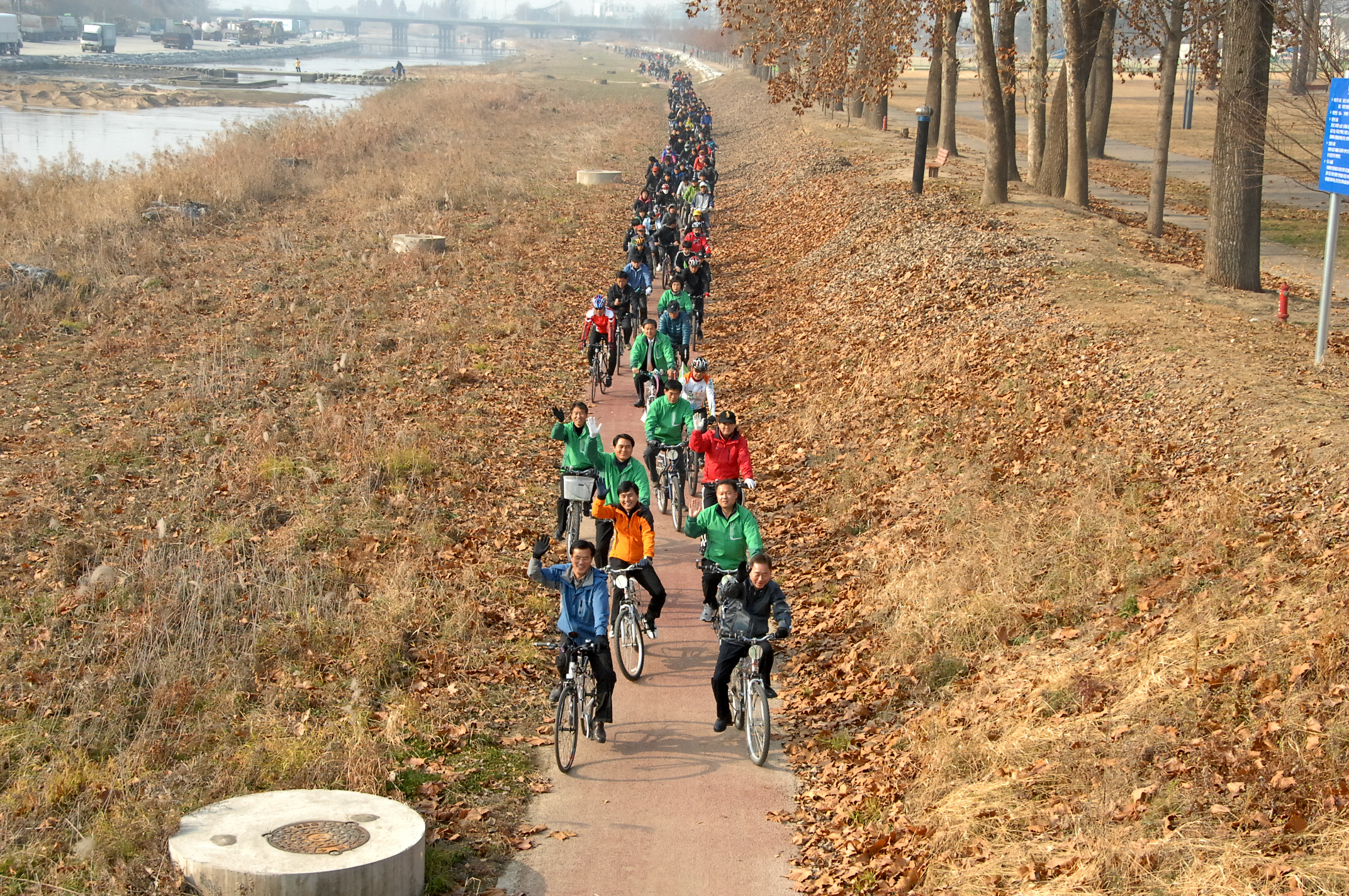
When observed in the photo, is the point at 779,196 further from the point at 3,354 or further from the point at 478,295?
the point at 3,354

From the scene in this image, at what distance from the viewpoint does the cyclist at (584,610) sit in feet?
29.7

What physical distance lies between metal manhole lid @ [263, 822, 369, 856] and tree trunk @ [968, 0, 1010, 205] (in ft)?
71.5

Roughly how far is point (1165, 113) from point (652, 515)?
15.5m

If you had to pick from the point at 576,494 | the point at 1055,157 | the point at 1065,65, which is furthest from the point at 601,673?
the point at 1055,157

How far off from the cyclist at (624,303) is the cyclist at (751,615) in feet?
33.8

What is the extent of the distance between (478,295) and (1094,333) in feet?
47.8

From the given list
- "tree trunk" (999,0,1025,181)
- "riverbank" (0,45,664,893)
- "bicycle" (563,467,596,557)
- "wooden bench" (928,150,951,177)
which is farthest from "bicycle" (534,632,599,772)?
"wooden bench" (928,150,951,177)

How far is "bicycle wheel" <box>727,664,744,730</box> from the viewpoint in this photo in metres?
9.34

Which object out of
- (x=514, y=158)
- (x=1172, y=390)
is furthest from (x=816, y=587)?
(x=514, y=158)

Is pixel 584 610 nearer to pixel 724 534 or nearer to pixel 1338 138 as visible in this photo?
pixel 724 534

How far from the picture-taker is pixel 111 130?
220 ft

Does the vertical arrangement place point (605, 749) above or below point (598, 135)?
below

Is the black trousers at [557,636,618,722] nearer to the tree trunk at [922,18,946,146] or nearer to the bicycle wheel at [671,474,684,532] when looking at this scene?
the bicycle wheel at [671,474,684,532]

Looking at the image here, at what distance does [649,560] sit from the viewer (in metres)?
10.4
